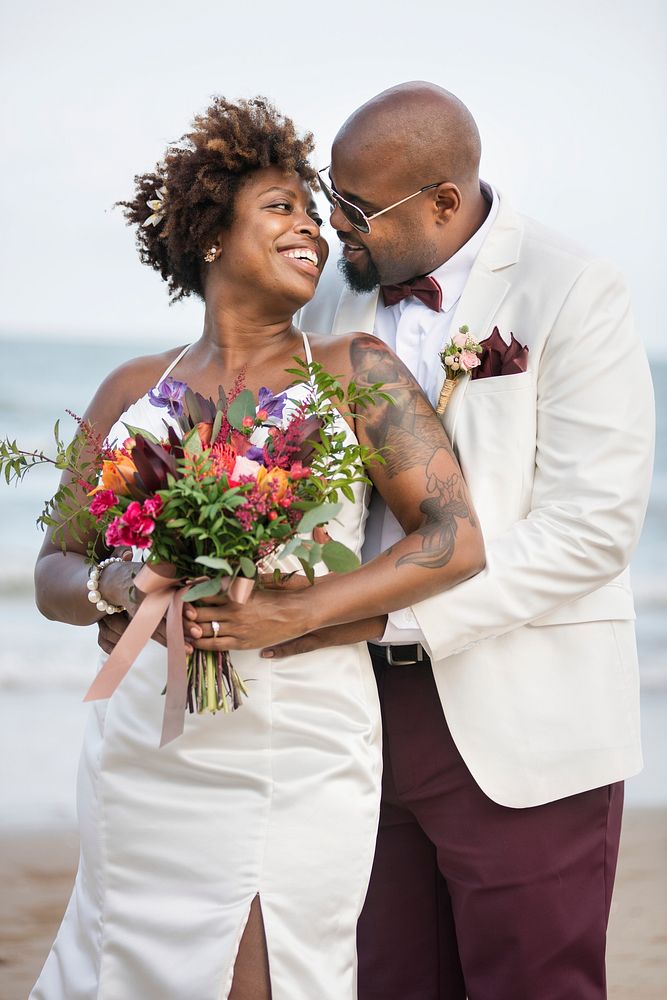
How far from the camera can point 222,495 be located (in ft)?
7.03

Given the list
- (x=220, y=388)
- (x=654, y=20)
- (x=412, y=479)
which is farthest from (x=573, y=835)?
(x=654, y=20)

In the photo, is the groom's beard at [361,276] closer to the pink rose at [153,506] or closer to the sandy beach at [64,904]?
the pink rose at [153,506]

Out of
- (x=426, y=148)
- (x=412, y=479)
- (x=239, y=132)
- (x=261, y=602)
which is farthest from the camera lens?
(x=426, y=148)

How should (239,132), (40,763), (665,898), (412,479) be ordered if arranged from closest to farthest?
1. (412,479)
2. (239,132)
3. (665,898)
4. (40,763)

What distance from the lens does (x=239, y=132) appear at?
2781 mm

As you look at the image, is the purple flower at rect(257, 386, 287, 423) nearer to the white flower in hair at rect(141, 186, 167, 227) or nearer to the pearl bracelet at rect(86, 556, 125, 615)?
the pearl bracelet at rect(86, 556, 125, 615)

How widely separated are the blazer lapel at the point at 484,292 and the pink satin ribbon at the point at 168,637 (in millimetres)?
784

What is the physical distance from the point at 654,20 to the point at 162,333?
6.68 metres

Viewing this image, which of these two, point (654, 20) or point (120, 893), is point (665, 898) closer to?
point (120, 893)

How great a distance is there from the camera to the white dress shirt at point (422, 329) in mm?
2867

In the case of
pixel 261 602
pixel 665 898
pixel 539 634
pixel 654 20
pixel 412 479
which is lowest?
pixel 665 898

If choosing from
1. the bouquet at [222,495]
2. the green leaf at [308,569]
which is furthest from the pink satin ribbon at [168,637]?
A: the green leaf at [308,569]

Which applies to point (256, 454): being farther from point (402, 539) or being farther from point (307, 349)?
point (307, 349)

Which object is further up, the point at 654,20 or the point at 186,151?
the point at 654,20
